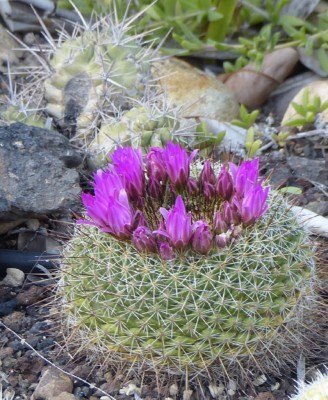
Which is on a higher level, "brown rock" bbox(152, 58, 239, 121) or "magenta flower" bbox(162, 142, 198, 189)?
"magenta flower" bbox(162, 142, 198, 189)

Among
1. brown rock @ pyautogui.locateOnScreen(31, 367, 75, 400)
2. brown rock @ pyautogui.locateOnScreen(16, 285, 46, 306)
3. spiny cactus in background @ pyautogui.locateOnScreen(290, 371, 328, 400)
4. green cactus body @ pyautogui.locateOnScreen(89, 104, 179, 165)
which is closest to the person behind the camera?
spiny cactus in background @ pyautogui.locateOnScreen(290, 371, 328, 400)

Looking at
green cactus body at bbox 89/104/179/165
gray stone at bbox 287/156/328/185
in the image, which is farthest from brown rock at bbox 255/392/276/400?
gray stone at bbox 287/156/328/185

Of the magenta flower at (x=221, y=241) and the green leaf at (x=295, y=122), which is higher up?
the magenta flower at (x=221, y=241)

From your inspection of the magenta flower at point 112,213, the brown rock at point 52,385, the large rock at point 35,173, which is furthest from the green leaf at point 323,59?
the brown rock at point 52,385

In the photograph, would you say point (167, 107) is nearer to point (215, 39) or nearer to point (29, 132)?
point (29, 132)

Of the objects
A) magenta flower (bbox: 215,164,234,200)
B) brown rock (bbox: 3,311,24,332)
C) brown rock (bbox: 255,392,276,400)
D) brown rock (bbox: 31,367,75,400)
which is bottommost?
brown rock (bbox: 3,311,24,332)

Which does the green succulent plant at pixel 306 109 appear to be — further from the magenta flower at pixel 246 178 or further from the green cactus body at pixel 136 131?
the magenta flower at pixel 246 178

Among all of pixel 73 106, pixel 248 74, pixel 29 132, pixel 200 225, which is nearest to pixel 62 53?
pixel 73 106

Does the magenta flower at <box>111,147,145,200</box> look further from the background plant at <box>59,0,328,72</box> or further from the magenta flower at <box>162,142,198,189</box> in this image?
the background plant at <box>59,0,328,72</box>
